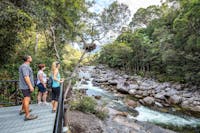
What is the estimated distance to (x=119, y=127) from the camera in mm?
8172

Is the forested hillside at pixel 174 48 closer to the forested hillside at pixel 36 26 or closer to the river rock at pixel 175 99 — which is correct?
the forested hillside at pixel 36 26

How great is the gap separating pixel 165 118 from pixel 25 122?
28.4 feet

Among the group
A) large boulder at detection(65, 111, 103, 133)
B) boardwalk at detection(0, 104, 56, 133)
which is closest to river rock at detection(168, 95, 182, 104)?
large boulder at detection(65, 111, 103, 133)

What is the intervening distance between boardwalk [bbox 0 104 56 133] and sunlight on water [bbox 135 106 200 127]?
6822mm

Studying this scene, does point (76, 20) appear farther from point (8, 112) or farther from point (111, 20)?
point (8, 112)

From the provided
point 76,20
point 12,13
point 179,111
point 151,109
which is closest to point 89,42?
point 76,20

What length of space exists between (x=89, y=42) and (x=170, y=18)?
976 inches

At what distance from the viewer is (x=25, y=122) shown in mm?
4555

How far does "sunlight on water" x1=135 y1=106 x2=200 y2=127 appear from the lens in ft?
33.2

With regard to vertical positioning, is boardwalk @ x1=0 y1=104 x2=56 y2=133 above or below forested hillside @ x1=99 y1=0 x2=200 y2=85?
below

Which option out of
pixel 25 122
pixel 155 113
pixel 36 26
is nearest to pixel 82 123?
pixel 25 122

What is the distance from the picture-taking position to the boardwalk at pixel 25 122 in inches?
161

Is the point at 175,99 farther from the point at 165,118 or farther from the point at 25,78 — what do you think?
the point at 25,78

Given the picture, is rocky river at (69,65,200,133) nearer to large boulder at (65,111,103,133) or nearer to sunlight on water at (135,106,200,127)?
sunlight on water at (135,106,200,127)
